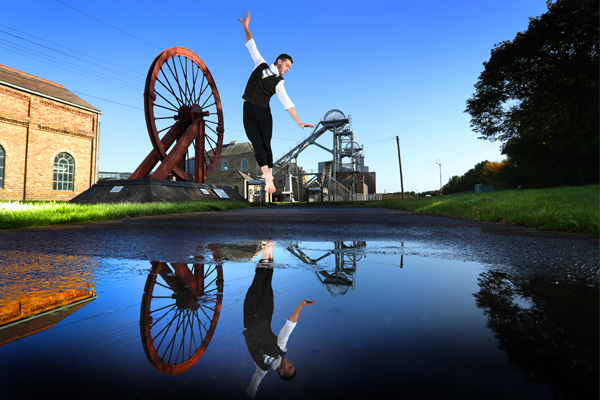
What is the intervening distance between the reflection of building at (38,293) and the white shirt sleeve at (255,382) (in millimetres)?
785

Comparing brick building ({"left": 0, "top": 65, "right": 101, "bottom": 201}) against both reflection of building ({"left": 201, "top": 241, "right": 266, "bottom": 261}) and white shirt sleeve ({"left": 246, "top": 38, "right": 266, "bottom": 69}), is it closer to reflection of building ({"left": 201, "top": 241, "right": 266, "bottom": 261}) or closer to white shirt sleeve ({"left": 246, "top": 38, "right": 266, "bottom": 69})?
white shirt sleeve ({"left": 246, "top": 38, "right": 266, "bottom": 69})

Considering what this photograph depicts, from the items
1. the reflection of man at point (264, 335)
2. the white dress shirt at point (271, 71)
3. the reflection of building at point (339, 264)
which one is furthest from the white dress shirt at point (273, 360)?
the white dress shirt at point (271, 71)

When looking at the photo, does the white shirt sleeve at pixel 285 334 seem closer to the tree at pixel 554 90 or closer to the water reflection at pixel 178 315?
the water reflection at pixel 178 315

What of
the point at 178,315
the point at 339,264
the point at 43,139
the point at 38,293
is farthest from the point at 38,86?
the point at 178,315

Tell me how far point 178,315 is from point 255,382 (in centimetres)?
55

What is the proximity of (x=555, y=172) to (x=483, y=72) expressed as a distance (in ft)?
31.2

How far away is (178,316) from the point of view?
1.18m

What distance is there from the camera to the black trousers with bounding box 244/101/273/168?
5141 millimetres

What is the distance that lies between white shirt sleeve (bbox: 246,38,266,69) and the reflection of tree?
478cm

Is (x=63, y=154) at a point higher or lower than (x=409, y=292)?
higher

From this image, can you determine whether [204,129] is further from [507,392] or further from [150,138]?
[507,392]

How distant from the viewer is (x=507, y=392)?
0.71m

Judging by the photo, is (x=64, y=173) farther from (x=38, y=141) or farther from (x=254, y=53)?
(x=254, y=53)

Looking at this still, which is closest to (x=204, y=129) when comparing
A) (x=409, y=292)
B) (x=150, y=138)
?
(x=150, y=138)
